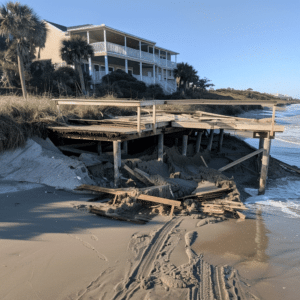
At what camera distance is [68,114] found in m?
10.8

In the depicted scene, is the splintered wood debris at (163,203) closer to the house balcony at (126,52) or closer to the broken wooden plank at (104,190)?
the broken wooden plank at (104,190)

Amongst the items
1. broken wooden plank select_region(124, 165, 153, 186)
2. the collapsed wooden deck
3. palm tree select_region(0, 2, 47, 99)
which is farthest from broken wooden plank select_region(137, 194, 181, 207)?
palm tree select_region(0, 2, 47, 99)

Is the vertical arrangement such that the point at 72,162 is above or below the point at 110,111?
below

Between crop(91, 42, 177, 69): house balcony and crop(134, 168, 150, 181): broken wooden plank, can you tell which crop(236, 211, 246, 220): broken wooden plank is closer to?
crop(134, 168, 150, 181): broken wooden plank

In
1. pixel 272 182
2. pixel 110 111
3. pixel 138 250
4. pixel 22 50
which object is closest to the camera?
pixel 138 250

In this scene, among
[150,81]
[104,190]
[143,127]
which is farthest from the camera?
[150,81]

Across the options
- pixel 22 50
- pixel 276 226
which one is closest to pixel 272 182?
pixel 276 226

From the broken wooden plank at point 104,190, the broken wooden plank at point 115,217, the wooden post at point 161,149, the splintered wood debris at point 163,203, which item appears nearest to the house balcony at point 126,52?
the wooden post at point 161,149

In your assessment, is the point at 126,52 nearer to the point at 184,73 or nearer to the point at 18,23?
the point at 184,73

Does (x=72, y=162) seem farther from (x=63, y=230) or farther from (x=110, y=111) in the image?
(x=110, y=111)

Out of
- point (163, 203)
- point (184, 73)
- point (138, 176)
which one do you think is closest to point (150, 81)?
point (184, 73)

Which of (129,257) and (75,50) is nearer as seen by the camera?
(129,257)

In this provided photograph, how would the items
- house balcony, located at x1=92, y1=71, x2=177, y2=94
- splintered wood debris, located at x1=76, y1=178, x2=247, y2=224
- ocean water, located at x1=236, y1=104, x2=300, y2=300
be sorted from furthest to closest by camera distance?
house balcony, located at x1=92, y1=71, x2=177, y2=94
splintered wood debris, located at x1=76, y1=178, x2=247, y2=224
ocean water, located at x1=236, y1=104, x2=300, y2=300

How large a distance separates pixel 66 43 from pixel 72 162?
18305 mm
